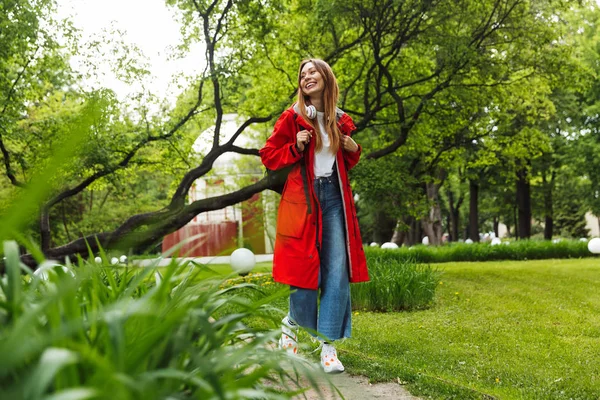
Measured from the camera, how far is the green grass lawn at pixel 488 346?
11.7 ft

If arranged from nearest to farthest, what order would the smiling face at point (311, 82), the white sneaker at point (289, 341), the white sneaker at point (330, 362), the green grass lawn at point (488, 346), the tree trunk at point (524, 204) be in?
the white sneaker at point (289, 341) → the green grass lawn at point (488, 346) → the white sneaker at point (330, 362) → the smiling face at point (311, 82) → the tree trunk at point (524, 204)

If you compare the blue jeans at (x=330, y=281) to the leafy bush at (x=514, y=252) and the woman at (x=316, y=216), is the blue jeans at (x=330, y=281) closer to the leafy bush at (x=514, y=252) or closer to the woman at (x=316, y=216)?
the woman at (x=316, y=216)

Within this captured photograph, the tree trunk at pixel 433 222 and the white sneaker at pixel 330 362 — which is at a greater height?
the tree trunk at pixel 433 222

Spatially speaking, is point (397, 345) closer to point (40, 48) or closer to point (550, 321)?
point (550, 321)

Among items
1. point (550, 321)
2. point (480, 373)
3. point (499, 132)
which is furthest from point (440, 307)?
point (499, 132)

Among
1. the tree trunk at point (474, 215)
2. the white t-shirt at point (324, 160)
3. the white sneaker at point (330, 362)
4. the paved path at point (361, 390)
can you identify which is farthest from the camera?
the tree trunk at point (474, 215)

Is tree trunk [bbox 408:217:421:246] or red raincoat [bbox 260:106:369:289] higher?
red raincoat [bbox 260:106:369:289]

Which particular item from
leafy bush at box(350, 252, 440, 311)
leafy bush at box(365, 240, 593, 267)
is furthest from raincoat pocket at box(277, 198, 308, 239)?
leafy bush at box(365, 240, 593, 267)

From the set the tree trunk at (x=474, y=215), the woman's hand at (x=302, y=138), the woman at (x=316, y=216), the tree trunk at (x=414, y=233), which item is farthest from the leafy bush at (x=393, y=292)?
the tree trunk at (x=414, y=233)

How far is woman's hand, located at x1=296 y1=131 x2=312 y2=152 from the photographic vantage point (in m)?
3.87

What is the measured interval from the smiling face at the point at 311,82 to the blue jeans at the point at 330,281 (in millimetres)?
570

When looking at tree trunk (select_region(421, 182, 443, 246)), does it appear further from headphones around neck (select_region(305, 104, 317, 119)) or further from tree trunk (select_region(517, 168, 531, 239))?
headphones around neck (select_region(305, 104, 317, 119))

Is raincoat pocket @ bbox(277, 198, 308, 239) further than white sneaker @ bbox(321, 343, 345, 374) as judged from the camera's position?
Yes

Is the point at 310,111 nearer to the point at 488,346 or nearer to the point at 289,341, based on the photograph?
the point at 289,341
